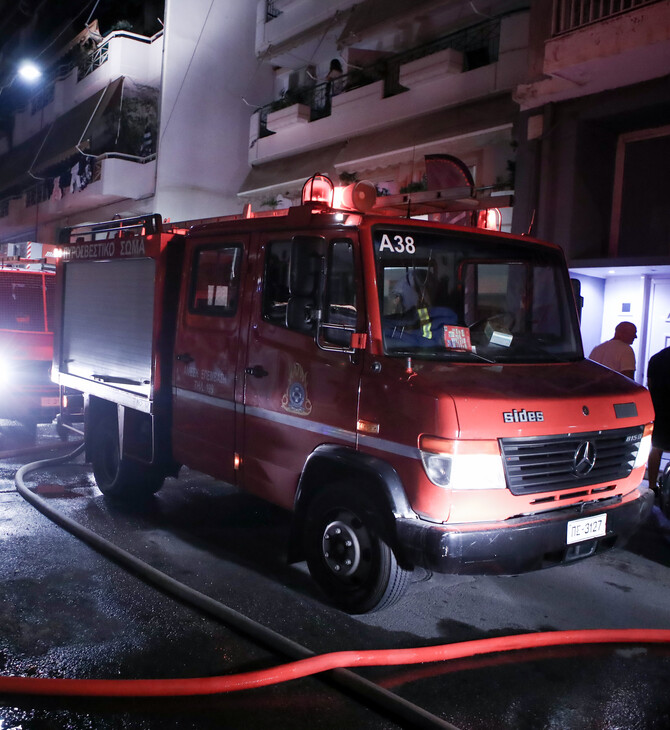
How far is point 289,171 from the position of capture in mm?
17734

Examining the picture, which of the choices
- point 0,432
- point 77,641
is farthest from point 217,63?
point 77,641

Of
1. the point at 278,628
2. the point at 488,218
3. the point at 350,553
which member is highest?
the point at 488,218

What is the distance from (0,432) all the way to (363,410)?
779cm

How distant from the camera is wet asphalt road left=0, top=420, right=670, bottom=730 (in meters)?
3.47

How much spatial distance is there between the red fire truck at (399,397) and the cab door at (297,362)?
0.04 feet

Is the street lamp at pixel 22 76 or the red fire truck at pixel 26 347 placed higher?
the street lamp at pixel 22 76

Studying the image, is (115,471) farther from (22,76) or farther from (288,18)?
(22,76)

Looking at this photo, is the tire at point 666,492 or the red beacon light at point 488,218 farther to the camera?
the tire at point 666,492

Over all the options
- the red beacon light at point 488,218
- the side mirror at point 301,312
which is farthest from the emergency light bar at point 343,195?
the red beacon light at point 488,218

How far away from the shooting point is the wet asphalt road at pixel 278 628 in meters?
3.47

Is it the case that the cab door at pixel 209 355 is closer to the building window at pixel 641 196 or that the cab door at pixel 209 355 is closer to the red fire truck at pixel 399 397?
the red fire truck at pixel 399 397

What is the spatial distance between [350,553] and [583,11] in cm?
803

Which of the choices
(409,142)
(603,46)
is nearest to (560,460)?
(603,46)

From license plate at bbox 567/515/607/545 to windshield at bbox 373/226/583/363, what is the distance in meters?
1.05
